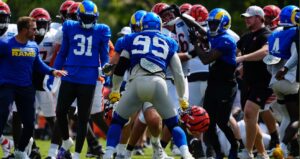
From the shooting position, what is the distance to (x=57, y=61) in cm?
1394

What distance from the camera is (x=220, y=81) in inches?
555

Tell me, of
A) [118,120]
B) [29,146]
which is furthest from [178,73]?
[29,146]

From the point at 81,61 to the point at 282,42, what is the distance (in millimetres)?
2651

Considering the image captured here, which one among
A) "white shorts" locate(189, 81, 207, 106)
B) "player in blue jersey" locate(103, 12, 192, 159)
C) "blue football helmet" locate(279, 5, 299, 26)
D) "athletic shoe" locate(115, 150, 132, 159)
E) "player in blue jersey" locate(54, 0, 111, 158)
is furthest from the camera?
"white shorts" locate(189, 81, 207, 106)

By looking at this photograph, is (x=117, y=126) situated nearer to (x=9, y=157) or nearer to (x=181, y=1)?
(x=9, y=157)

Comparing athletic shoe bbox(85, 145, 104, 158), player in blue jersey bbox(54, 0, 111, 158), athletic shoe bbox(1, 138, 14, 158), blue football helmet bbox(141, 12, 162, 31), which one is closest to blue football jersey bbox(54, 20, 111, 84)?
player in blue jersey bbox(54, 0, 111, 158)

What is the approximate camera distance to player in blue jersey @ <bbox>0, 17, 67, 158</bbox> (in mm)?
13297

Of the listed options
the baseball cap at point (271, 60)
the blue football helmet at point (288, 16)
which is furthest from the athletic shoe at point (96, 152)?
the blue football helmet at point (288, 16)

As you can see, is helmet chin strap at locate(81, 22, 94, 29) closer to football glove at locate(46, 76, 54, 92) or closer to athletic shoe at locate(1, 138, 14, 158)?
football glove at locate(46, 76, 54, 92)

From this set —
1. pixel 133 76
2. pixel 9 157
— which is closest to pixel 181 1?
pixel 9 157

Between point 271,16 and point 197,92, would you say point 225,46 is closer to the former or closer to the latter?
point 197,92

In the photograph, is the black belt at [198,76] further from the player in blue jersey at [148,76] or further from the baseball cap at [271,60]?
the player in blue jersey at [148,76]

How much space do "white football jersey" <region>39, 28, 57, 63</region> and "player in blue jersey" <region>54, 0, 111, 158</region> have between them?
1358 mm

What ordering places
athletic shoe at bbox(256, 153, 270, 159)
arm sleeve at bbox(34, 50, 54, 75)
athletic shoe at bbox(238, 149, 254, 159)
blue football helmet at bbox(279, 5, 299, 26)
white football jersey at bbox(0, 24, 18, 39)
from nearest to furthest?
arm sleeve at bbox(34, 50, 54, 75), blue football helmet at bbox(279, 5, 299, 26), athletic shoe at bbox(256, 153, 270, 159), athletic shoe at bbox(238, 149, 254, 159), white football jersey at bbox(0, 24, 18, 39)
